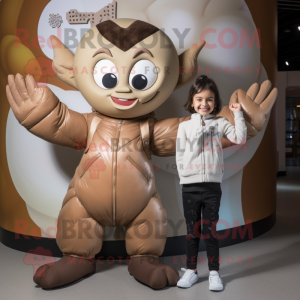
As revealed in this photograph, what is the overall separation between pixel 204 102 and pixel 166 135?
1.08 ft

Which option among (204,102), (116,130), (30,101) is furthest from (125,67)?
(30,101)

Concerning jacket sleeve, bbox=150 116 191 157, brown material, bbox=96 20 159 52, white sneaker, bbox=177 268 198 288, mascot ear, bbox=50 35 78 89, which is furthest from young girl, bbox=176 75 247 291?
mascot ear, bbox=50 35 78 89

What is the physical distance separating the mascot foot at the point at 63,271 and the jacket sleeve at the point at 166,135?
819 mm

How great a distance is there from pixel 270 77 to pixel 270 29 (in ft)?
1.47

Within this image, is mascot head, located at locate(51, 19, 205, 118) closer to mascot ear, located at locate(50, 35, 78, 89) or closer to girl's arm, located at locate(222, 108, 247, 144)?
mascot ear, located at locate(50, 35, 78, 89)

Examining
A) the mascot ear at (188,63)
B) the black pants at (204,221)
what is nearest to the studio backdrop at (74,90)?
the mascot ear at (188,63)

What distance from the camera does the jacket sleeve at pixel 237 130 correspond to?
6.01ft

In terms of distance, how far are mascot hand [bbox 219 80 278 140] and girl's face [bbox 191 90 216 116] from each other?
15cm

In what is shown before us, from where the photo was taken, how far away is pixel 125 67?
184 centimetres

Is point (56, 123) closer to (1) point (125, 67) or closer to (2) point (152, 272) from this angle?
(1) point (125, 67)

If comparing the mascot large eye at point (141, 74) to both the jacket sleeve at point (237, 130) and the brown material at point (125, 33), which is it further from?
the jacket sleeve at point (237, 130)

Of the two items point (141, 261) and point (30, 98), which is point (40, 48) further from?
point (141, 261)

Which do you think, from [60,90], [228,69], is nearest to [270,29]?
[228,69]

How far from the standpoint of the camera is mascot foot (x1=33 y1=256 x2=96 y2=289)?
184 centimetres
